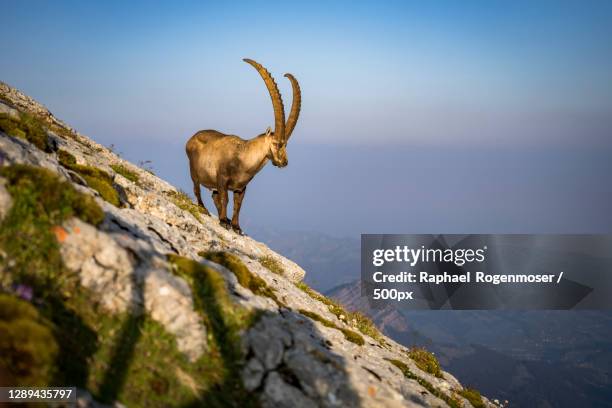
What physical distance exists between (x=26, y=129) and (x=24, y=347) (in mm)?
8929

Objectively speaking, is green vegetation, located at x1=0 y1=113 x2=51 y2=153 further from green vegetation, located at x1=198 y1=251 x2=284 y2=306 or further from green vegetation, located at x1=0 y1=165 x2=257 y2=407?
green vegetation, located at x1=198 y1=251 x2=284 y2=306

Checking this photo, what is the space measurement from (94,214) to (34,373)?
12.5 feet

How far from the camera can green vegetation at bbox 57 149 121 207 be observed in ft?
42.6

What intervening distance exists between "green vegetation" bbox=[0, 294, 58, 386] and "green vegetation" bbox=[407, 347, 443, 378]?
1321cm

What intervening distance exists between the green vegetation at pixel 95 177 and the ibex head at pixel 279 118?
753cm

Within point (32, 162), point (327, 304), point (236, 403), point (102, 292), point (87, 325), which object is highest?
point (32, 162)

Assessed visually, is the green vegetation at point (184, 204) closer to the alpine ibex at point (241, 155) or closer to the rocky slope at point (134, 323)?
the alpine ibex at point (241, 155)

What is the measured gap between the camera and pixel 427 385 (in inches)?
558

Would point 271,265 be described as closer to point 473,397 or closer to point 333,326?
point 333,326

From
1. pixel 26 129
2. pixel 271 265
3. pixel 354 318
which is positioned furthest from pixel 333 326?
pixel 26 129

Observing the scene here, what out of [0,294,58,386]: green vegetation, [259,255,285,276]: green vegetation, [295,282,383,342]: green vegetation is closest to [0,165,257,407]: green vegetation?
[0,294,58,386]: green vegetation

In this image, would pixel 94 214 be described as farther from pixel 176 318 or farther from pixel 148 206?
pixel 148 206

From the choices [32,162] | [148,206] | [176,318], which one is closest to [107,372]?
[176,318]

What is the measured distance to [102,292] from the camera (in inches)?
333
